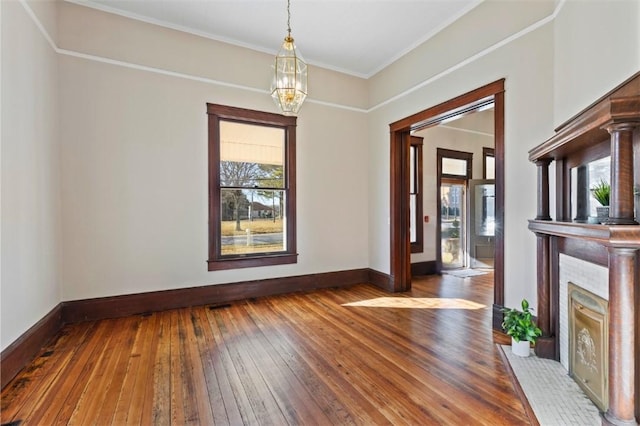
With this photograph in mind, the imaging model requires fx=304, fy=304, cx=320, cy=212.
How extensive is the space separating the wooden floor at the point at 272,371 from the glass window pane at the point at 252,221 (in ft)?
3.35

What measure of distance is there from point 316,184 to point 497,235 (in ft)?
8.84

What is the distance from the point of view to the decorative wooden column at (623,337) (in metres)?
1.51

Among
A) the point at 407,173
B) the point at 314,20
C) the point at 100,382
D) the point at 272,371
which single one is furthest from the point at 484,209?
the point at 100,382

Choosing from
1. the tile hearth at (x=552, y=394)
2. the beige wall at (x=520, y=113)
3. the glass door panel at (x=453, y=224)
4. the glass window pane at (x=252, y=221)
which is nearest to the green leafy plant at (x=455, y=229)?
the glass door panel at (x=453, y=224)

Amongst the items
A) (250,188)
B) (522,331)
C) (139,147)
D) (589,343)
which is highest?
(139,147)

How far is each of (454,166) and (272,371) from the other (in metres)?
5.75

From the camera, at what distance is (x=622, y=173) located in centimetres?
150

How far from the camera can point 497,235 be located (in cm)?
324

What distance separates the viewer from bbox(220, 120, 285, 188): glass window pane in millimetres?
4332

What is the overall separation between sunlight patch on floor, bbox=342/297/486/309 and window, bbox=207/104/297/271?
1368 mm

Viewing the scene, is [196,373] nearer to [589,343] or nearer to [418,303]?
[589,343]

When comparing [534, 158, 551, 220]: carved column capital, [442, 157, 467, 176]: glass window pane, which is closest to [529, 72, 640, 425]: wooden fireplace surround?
[534, 158, 551, 220]: carved column capital

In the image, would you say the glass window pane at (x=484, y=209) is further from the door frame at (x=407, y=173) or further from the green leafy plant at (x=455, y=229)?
the door frame at (x=407, y=173)

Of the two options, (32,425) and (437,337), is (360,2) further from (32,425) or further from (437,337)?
(32,425)
